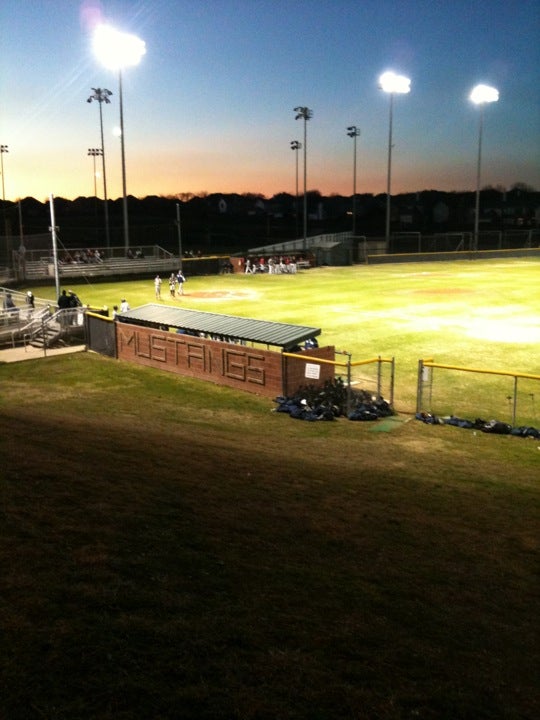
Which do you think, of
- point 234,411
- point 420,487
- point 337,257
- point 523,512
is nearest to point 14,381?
point 234,411

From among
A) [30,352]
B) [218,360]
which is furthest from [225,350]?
[30,352]

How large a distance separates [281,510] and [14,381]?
1585cm

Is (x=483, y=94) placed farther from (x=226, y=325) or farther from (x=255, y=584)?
(x=255, y=584)

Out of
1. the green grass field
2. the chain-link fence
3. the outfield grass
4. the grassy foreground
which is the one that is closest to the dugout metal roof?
the outfield grass

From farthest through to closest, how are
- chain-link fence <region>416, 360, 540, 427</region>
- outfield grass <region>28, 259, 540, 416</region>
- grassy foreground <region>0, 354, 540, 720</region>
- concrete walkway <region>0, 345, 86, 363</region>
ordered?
concrete walkway <region>0, 345, 86, 363</region> < outfield grass <region>28, 259, 540, 416</region> < chain-link fence <region>416, 360, 540, 427</region> < grassy foreground <region>0, 354, 540, 720</region>

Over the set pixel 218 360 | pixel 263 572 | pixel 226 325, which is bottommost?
pixel 218 360

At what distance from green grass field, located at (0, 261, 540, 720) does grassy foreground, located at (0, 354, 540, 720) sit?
24 mm

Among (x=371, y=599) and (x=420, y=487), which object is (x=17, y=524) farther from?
(x=420, y=487)

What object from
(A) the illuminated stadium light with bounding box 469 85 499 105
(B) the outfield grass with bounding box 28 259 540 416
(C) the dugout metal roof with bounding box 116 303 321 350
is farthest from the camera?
(A) the illuminated stadium light with bounding box 469 85 499 105

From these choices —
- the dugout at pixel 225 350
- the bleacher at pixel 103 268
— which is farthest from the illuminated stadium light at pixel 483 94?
the dugout at pixel 225 350

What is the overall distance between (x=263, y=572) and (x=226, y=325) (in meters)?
16.1

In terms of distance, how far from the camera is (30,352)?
2722cm

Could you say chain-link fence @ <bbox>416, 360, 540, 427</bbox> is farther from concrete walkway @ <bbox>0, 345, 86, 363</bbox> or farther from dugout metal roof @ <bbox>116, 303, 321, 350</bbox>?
concrete walkway @ <bbox>0, 345, 86, 363</bbox>

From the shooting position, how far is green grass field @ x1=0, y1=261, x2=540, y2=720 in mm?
4988
